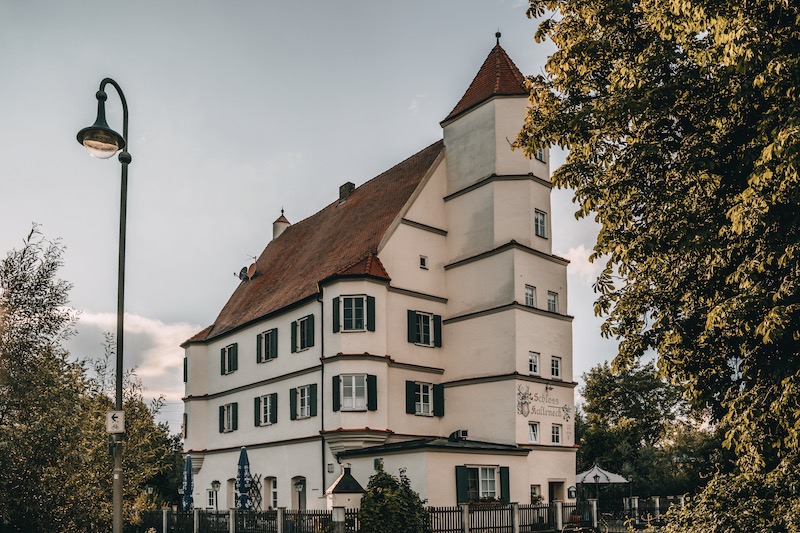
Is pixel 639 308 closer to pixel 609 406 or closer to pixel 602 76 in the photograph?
pixel 602 76

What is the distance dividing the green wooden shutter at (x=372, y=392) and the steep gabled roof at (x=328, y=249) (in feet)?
14.3

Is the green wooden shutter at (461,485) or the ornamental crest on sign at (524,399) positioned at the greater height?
the ornamental crest on sign at (524,399)

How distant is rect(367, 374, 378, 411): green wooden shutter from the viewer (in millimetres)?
34438

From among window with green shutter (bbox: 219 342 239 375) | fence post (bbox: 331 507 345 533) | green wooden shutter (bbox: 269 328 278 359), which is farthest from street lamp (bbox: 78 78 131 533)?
window with green shutter (bbox: 219 342 239 375)

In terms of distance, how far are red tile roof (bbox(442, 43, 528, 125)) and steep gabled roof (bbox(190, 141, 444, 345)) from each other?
9.00 feet

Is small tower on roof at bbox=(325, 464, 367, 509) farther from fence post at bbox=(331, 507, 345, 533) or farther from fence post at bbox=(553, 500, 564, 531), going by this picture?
fence post at bbox=(553, 500, 564, 531)

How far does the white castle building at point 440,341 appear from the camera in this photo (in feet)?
112

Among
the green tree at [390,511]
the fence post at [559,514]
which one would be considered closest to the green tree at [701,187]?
the green tree at [390,511]

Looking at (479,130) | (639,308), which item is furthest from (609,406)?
(639,308)

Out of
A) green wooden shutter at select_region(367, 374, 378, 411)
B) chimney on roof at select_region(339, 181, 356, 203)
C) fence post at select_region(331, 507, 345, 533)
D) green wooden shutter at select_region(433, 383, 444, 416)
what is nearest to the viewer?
fence post at select_region(331, 507, 345, 533)

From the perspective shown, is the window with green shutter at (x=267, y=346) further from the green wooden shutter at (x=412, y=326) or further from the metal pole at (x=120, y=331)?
the metal pole at (x=120, y=331)

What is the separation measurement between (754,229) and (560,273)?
2497 centimetres

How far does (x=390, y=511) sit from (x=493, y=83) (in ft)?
67.5

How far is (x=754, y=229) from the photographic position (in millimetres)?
13047
